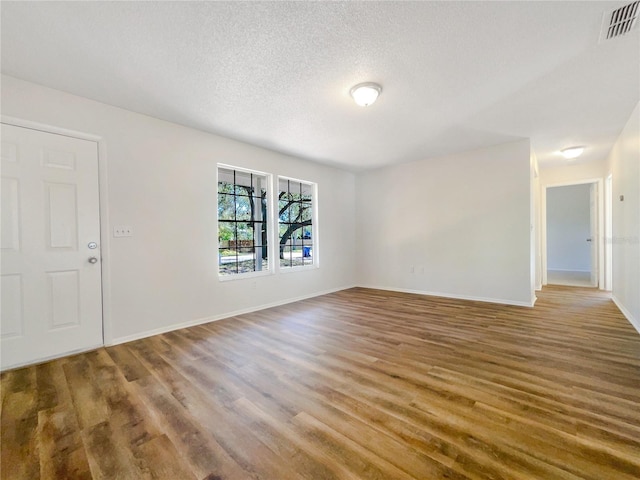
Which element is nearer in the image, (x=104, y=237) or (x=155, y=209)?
(x=104, y=237)

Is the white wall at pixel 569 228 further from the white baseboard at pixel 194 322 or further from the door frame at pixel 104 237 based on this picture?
the door frame at pixel 104 237

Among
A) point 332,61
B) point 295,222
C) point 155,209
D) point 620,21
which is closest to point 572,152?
point 620,21

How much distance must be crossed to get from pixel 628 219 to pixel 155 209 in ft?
19.0

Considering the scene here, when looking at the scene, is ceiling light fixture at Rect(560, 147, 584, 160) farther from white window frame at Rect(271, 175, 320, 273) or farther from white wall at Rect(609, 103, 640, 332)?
white window frame at Rect(271, 175, 320, 273)

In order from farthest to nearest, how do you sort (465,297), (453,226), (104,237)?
(453,226) → (465,297) → (104,237)

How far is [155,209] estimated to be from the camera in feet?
10.7

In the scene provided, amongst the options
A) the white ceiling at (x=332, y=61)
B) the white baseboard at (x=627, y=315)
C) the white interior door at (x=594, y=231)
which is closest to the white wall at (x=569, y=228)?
the white interior door at (x=594, y=231)

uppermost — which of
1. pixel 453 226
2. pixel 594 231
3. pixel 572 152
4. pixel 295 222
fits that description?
pixel 572 152

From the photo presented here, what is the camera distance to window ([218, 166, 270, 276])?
406cm

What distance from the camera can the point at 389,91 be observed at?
2.73 m

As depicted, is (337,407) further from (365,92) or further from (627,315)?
(627,315)

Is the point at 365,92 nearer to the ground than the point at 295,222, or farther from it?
farther from it

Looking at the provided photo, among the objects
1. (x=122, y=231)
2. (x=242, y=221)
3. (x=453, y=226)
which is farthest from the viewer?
(x=453, y=226)

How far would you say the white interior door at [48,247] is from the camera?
2422 mm
